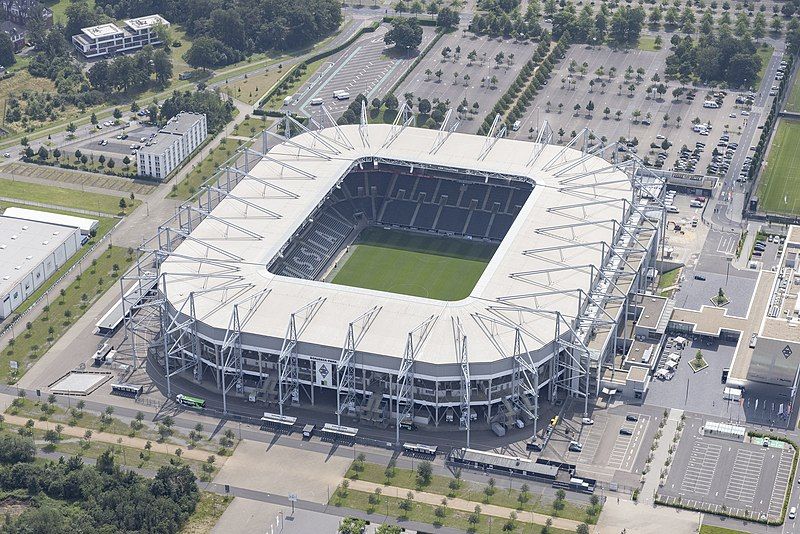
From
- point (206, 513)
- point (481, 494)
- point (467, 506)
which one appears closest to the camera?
point (206, 513)

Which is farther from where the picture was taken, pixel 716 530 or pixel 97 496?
pixel 97 496

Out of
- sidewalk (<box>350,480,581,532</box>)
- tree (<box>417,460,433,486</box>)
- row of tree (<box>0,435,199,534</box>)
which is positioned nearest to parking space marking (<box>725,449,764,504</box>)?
sidewalk (<box>350,480,581,532</box>)

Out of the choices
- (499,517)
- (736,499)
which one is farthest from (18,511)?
(736,499)

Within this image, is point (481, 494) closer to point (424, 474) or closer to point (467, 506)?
point (467, 506)

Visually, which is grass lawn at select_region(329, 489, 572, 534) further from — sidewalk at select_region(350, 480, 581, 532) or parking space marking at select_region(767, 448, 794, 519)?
parking space marking at select_region(767, 448, 794, 519)

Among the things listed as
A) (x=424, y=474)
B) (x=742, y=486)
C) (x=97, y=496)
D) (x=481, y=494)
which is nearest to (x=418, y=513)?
(x=424, y=474)

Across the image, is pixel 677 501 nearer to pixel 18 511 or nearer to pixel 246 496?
pixel 246 496
